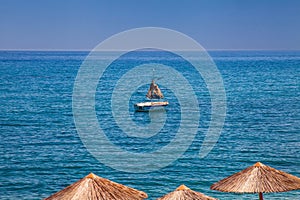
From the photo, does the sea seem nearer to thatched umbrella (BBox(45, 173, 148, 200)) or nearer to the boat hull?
the boat hull

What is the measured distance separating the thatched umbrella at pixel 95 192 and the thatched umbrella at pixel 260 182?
364 centimetres

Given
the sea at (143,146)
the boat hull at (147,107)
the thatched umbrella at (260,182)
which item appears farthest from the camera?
the boat hull at (147,107)

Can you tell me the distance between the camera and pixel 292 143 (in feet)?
145

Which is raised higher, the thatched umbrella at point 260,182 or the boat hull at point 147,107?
the boat hull at point 147,107

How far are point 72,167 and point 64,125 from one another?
18703mm

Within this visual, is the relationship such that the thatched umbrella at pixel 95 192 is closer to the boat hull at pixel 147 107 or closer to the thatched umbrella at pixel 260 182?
the thatched umbrella at pixel 260 182

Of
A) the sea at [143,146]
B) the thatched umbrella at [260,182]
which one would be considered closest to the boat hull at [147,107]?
the sea at [143,146]

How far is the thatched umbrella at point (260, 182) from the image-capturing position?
18.0 m

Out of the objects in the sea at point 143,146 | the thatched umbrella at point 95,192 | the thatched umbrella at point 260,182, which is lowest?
the thatched umbrella at point 95,192

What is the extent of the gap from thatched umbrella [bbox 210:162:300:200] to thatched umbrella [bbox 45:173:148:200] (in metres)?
3.64

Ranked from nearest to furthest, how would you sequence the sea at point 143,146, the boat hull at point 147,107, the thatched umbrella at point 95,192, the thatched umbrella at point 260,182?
the thatched umbrella at point 95,192, the thatched umbrella at point 260,182, the sea at point 143,146, the boat hull at point 147,107

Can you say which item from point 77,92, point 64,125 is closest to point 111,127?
point 64,125

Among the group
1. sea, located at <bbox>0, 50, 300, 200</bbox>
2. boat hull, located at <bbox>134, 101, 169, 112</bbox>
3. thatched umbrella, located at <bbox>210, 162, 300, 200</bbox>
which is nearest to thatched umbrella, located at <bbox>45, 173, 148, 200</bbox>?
thatched umbrella, located at <bbox>210, 162, 300, 200</bbox>

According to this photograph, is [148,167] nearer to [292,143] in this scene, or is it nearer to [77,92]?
[292,143]
